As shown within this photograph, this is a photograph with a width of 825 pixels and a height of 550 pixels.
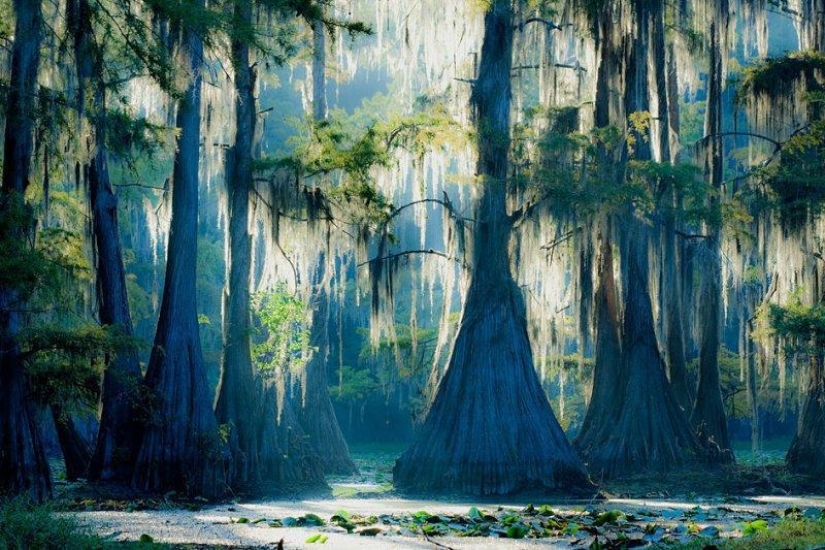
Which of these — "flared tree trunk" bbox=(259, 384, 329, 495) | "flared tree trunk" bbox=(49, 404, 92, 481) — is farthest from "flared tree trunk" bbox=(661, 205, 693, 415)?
"flared tree trunk" bbox=(49, 404, 92, 481)

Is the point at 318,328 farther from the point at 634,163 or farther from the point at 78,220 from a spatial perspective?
the point at 634,163

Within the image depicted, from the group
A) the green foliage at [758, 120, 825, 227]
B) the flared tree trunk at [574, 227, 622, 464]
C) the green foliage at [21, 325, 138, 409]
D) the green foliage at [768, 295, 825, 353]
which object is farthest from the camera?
the flared tree trunk at [574, 227, 622, 464]

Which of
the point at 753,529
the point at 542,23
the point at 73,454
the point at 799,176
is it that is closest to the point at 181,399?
the point at 73,454

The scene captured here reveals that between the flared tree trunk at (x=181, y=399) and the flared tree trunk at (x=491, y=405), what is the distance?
3.59m

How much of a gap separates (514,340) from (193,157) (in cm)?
561

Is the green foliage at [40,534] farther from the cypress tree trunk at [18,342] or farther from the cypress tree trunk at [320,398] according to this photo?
the cypress tree trunk at [320,398]

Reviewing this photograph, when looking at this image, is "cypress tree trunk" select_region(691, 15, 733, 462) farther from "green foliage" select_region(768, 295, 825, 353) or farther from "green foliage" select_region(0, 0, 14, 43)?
"green foliage" select_region(0, 0, 14, 43)

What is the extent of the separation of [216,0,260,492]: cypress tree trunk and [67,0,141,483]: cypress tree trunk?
166cm

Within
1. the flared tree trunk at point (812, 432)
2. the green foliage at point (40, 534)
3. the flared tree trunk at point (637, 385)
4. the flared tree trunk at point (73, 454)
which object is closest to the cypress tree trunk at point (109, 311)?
the flared tree trunk at point (73, 454)

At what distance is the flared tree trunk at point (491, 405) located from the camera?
57.3 ft

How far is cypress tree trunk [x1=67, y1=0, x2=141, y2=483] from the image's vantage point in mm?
13672

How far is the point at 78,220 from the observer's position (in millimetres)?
21234

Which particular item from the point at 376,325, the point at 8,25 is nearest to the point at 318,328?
the point at 376,325

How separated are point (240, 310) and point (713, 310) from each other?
376 inches
